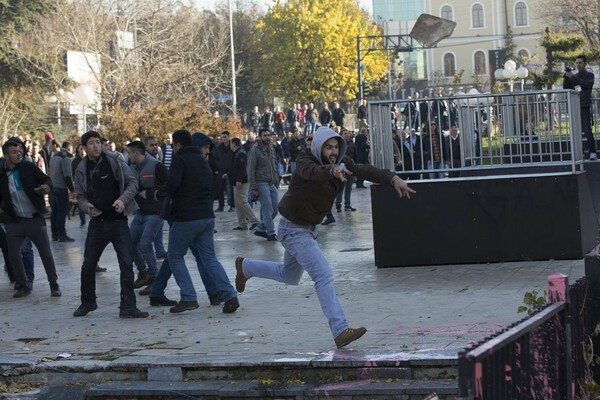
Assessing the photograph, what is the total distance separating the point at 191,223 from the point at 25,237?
2880mm

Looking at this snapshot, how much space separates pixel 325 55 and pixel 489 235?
2333 inches

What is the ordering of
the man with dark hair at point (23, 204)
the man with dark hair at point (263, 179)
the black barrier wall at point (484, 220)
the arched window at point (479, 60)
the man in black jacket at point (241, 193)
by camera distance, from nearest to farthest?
the man with dark hair at point (23, 204)
the black barrier wall at point (484, 220)
the man with dark hair at point (263, 179)
the man in black jacket at point (241, 193)
the arched window at point (479, 60)

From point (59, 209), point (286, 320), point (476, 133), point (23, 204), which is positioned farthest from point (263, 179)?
point (286, 320)

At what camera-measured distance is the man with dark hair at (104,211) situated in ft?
35.8

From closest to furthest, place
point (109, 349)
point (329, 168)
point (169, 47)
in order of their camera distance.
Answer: point (329, 168) < point (109, 349) < point (169, 47)

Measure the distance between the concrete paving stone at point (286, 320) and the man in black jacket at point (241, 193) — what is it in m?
5.77

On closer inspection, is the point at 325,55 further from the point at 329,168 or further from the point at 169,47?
the point at 329,168

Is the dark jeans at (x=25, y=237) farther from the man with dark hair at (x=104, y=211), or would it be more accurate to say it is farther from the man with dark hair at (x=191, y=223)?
the man with dark hair at (x=191, y=223)

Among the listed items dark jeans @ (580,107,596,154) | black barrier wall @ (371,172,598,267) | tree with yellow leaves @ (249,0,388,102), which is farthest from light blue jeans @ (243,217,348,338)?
tree with yellow leaves @ (249,0,388,102)

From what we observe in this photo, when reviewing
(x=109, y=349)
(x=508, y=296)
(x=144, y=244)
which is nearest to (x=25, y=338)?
(x=109, y=349)

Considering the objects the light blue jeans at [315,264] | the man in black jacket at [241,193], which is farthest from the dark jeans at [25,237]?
the man in black jacket at [241,193]

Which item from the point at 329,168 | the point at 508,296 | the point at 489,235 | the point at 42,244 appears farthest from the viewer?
the point at 489,235

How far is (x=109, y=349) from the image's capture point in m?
9.15

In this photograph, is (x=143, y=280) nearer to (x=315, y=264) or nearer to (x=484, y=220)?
(x=484, y=220)
